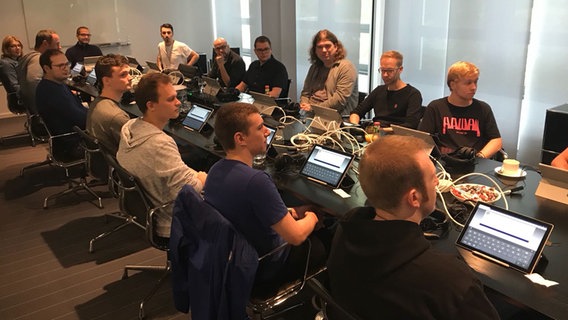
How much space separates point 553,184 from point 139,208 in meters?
2.00

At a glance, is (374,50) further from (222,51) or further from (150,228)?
(150,228)

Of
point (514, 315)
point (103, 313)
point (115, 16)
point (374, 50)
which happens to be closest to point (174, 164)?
point (103, 313)

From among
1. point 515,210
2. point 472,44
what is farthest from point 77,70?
point 515,210

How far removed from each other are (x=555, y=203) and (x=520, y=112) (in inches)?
98.7

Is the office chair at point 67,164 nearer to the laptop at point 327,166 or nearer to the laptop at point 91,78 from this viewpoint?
the laptop at point 91,78

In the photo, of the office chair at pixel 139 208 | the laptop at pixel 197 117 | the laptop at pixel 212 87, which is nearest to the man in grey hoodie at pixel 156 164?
the office chair at pixel 139 208

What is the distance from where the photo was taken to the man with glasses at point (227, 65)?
17.7ft

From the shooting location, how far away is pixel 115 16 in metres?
7.86

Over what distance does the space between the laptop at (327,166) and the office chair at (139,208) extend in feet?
2.35

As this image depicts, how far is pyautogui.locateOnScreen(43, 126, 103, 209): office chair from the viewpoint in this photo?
386 cm

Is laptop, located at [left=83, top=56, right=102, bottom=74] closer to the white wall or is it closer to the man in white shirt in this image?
the man in white shirt

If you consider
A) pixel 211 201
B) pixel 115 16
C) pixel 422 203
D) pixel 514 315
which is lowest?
pixel 514 315

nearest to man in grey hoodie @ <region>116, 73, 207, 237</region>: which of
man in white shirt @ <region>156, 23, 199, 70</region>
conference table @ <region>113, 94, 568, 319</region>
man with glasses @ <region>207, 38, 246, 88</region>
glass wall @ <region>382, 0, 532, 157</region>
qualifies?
conference table @ <region>113, 94, 568, 319</region>

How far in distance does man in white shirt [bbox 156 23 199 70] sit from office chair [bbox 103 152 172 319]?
403cm
